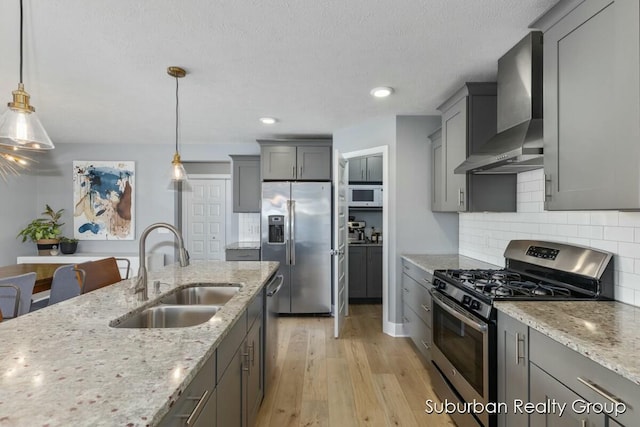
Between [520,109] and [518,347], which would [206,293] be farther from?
[520,109]

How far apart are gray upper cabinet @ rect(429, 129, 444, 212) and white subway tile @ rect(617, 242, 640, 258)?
4.81 feet

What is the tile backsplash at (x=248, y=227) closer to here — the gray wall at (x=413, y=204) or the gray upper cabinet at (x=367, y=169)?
the gray upper cabinet at (x=367, y=169)

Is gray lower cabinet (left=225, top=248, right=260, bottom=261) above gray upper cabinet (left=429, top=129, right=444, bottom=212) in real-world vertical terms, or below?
below

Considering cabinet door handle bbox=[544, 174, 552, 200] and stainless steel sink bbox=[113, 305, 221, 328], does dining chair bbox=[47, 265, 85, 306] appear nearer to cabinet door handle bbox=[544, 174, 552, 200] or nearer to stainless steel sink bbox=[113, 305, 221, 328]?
stainless steel sink bbox=[113, 305, 221, 328]

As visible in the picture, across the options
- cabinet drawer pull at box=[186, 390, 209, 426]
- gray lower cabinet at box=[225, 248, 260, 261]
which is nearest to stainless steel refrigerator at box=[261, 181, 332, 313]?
gray lower cabinet at box=[225, 248, 260, 261]

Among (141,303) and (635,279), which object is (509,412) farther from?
(141,303)

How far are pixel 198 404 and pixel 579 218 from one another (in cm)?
216

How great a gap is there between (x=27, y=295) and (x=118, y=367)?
2161mm

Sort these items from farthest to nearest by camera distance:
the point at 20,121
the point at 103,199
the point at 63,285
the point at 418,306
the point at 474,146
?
the point at 103,199
the point at 418,306
the point at 63,285
the point at 474,146
the point at 20,121

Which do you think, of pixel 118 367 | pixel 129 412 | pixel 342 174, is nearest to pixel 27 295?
pixel 118 367

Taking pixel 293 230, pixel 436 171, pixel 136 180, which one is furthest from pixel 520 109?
pixel 136 180

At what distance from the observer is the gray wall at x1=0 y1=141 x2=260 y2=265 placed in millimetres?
4777

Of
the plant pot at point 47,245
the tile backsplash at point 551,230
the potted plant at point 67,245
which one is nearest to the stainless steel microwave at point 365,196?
the tile backsplash at point 551,230

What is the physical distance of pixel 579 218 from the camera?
1810mm
